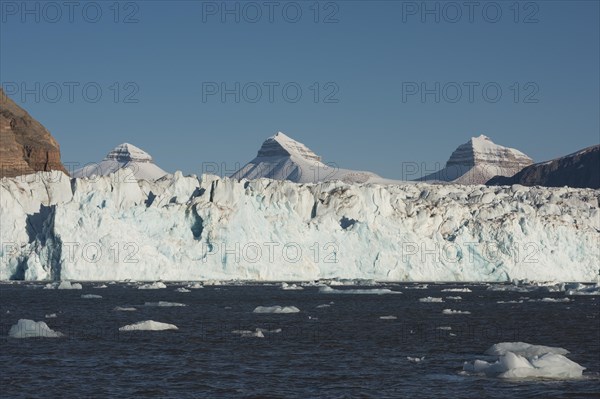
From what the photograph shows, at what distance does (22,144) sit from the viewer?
4060 inches

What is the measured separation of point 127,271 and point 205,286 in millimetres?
5473

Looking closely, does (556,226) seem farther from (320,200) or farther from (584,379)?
(584,379)

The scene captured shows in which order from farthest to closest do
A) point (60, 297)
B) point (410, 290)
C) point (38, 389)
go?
point (410, 290) < point (60, 297) < point (38, 389)

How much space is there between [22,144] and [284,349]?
273 ft

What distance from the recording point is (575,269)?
75062mm

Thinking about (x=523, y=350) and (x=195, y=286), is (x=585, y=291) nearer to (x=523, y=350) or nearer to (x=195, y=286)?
(x=195, y=286)

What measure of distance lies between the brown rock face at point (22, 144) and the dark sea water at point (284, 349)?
2000 inches

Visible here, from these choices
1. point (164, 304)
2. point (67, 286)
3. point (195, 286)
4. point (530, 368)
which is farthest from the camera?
point (195, 286)

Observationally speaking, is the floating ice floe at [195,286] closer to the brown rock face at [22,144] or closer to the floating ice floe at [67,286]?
the floating ice floe at [67,286]

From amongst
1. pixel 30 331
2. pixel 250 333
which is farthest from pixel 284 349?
pixel 30 331

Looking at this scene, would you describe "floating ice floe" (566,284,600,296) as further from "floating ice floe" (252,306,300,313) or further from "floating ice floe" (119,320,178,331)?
"floating ice floe" (119,320,178,331)

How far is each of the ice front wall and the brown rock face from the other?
2557cm

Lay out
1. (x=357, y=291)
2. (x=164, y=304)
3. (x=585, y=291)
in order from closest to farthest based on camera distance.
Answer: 1. (x=164, y=304)
2. (x=357, y=291)
3. (x=585, y=291)

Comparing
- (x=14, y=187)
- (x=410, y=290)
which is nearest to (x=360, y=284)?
(x=410, y=290)
